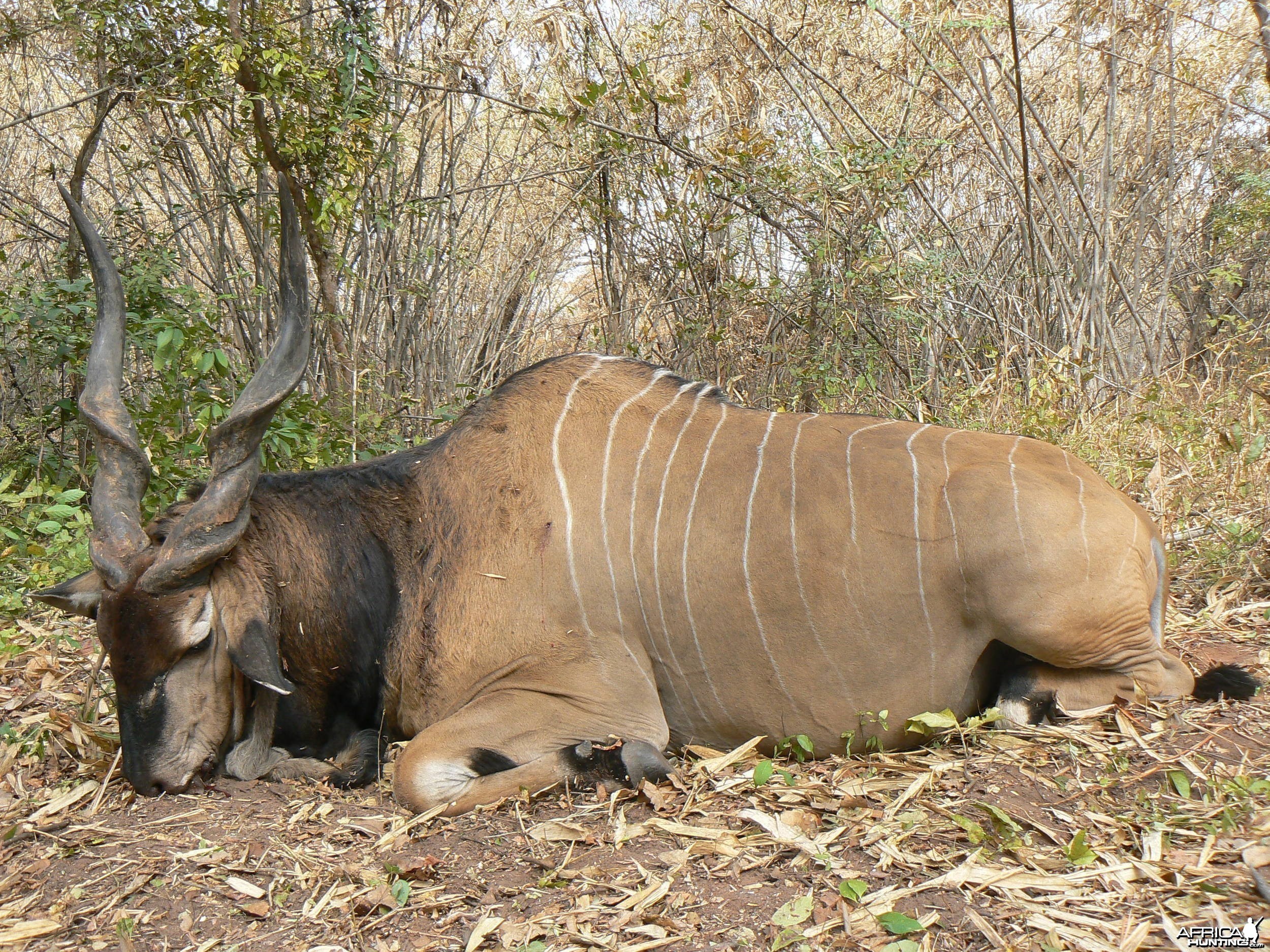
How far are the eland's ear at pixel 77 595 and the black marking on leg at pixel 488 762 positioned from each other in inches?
50.0

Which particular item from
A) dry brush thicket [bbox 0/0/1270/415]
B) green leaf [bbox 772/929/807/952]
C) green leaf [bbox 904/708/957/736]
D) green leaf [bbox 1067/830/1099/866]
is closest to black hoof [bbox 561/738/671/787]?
green leaf [bbox 904/708/957/736]

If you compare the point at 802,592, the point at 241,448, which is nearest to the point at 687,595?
the point at 802,592

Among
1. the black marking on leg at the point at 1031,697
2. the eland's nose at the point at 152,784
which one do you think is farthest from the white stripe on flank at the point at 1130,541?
the eland's nose at the point at 152,784

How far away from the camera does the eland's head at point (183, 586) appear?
2.87m

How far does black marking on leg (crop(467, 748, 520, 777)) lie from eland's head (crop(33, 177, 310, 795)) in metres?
0.56

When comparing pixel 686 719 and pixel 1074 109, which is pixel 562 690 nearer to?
pixel 686 719

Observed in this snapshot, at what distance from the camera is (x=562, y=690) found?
2910 mm

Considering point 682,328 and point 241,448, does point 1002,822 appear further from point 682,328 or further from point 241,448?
point 682,328

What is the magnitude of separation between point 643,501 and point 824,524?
21.1 inches

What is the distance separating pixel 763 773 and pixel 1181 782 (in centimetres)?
101

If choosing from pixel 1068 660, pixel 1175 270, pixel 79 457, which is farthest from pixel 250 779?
pixel 1175 270

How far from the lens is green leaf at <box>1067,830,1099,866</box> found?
2195 mm

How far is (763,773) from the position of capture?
108 inches

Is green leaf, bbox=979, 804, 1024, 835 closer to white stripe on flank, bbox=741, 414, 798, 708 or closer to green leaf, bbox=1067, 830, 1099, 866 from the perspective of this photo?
green leaf, bbox=1067, 830, 1099, 866
